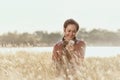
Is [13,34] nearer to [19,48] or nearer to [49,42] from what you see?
[49,42]

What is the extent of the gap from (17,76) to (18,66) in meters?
2.71

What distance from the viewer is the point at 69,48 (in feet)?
17.6

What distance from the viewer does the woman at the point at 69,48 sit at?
207 inches

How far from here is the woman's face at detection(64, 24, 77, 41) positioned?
5.26m

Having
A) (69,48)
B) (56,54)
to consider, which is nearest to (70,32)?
(69,48)

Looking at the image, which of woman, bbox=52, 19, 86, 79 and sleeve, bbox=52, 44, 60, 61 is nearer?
woman, bbox=52, 19, 86, 79

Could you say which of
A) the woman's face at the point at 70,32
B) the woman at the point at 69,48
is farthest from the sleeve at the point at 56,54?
the woman's face at the point at 70,32

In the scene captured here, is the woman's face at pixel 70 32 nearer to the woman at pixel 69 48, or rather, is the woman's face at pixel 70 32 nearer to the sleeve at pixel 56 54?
the woman at pixel 69 48

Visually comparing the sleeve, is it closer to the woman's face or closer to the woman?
the woman

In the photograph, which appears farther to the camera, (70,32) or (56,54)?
(56,54)

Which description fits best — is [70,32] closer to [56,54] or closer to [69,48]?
[69,48]

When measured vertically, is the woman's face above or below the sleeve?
above

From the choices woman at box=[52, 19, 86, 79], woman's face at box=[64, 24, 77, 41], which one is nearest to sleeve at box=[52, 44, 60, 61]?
woman at box=[52, 19, 86, 79]

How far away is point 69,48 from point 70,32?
0.23 metres
